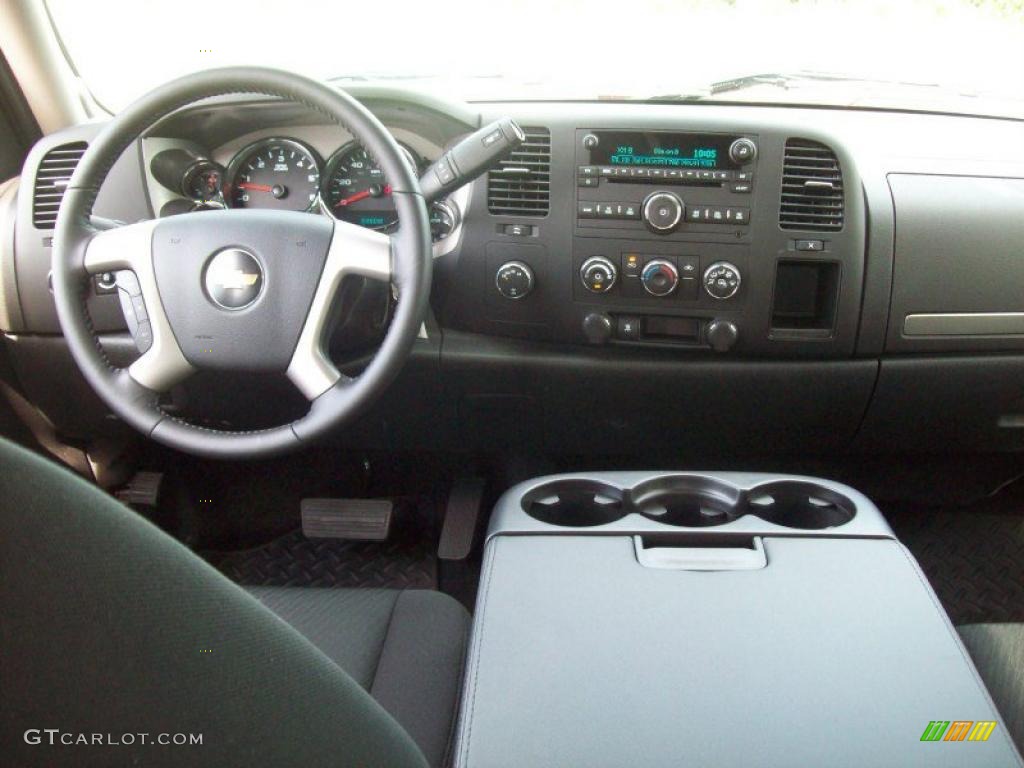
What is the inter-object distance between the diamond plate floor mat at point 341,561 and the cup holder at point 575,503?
0.80 m

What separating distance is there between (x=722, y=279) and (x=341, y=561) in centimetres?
116

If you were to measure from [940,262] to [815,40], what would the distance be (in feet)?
1.78

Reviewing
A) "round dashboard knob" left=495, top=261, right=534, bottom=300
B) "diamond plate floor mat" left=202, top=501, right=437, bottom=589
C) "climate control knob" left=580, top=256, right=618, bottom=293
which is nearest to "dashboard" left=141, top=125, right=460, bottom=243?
"round dashboard knob" left=495, top=261, right=534, bottom=300

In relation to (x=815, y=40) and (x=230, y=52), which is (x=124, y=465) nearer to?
(x=230, y=52)

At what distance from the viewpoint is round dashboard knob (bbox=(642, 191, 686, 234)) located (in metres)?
1.64

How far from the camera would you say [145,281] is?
4.59 feet

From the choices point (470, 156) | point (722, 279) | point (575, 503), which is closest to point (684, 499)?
point (575, 503)

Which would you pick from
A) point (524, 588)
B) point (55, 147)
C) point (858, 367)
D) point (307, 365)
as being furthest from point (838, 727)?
point (55, 147)

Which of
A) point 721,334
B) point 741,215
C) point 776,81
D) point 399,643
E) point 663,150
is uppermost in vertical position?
point 776,81

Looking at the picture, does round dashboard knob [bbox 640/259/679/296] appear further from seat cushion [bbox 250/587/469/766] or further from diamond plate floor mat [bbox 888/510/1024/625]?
diamond plate floor mat [bbox 888/510/1024/625]

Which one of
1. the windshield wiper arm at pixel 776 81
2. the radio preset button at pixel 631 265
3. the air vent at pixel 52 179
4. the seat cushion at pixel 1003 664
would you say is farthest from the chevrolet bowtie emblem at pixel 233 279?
the seat cushion at pixel 1003 664

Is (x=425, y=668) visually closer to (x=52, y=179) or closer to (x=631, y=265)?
(x=631, y=265)

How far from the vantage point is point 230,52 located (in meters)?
1.66

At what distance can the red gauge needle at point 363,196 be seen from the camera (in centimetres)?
170
